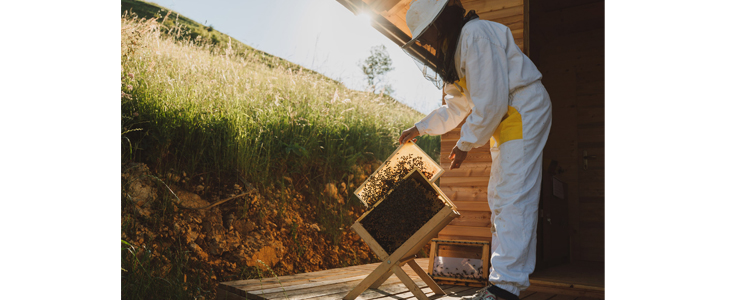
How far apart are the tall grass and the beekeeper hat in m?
1.99

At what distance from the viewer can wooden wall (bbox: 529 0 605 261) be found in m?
4.68

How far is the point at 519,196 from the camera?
190 cm

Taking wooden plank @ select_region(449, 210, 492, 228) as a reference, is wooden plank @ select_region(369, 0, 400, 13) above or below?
above

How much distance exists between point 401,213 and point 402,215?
0.04 feet

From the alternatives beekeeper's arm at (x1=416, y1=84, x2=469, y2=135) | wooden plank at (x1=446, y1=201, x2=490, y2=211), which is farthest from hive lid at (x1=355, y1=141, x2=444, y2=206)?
wooden plank at (x1=446, y1=201, x2=490, y2=211)

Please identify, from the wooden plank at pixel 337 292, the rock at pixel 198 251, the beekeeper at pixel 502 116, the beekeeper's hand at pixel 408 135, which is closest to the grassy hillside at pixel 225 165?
the rock at pixel 198 251

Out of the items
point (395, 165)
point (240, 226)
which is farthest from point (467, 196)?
point (240, 226)

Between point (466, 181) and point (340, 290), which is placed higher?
point (466, 181)

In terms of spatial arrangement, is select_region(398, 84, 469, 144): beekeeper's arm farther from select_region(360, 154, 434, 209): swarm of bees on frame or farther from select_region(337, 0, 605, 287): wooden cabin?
select_region(337, 0, 605, 287): wooden cabin

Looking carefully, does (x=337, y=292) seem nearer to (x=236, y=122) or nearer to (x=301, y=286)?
(x=301, y=286)

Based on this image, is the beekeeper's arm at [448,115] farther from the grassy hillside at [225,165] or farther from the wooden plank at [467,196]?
the grassy hillside at [225,165]

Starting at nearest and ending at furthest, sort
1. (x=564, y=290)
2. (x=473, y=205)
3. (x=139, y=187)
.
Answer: (x=564, y=290), (x=139, y=187), (x=473, y=205)

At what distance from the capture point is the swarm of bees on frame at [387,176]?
90.4 inches
